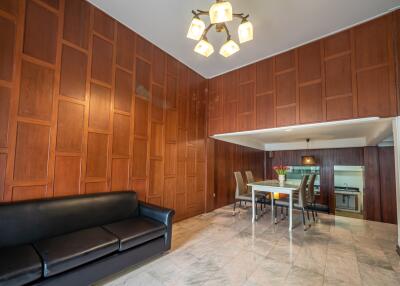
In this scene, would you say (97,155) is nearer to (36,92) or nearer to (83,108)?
(83,108)

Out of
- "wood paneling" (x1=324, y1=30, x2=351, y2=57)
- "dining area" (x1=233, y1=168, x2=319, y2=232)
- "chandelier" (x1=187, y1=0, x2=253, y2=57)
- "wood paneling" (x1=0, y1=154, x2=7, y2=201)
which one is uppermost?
"wood paneling" (x1=324, y1=30, x2=351, y2=57)

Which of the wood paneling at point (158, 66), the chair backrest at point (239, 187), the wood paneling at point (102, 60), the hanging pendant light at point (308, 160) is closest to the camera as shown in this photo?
the wood paneling at point (102, 60)

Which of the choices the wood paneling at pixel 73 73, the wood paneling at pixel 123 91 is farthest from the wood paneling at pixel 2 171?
the wood paneling at pixel 123 91

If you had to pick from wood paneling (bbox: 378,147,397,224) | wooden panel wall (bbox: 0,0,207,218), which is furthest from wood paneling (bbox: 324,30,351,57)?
wood paneling (bbox: 378,147,397,224)

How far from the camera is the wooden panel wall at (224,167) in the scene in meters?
5.07

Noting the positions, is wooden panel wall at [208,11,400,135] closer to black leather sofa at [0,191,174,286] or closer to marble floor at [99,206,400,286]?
marble floor at [99,206,400,286]

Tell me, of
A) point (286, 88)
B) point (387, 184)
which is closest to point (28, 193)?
point (286, 88)

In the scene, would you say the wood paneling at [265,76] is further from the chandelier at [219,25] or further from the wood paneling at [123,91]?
the wood paneling at [123,91]

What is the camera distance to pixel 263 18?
288cm

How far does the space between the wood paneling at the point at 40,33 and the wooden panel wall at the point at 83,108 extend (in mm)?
11

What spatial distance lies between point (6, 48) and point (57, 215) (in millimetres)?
1933

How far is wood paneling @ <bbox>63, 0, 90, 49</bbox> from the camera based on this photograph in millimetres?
2496

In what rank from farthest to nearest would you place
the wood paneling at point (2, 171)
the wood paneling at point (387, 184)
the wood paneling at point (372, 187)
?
the wood paneling at point (372, 187) < the wood paneling at point (387, 184) < the wood paneling at point (2, 171)

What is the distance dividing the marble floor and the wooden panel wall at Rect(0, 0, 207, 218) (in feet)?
3.92
